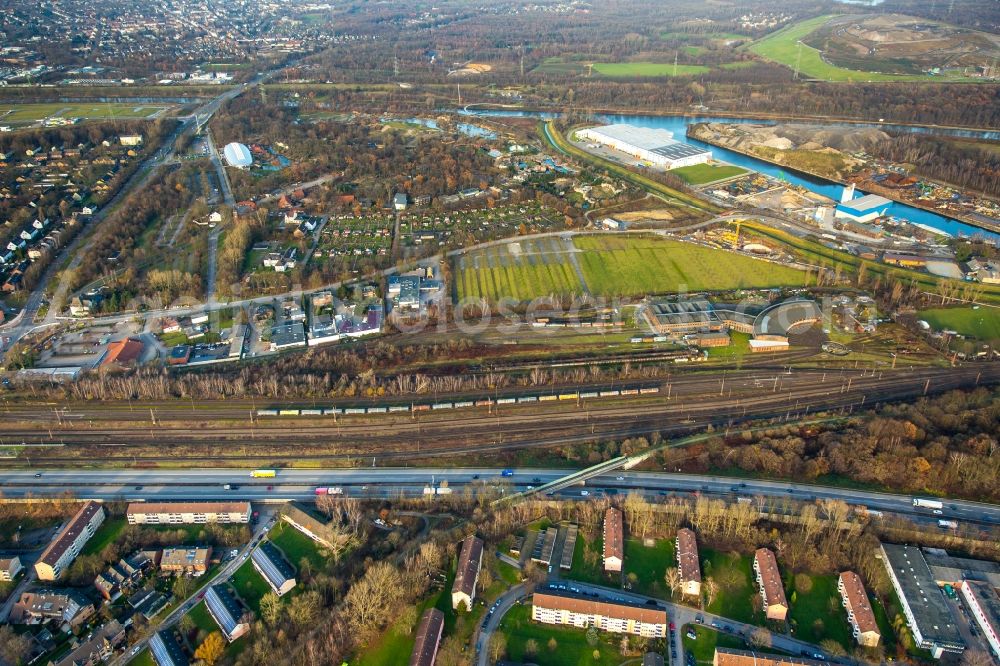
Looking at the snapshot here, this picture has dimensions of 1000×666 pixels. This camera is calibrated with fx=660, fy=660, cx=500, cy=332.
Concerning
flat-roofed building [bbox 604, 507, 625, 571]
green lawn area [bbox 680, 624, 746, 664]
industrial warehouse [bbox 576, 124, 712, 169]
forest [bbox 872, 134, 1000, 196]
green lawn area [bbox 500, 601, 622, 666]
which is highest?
industrial warehouse [bbox 576, 124, 712, 169]

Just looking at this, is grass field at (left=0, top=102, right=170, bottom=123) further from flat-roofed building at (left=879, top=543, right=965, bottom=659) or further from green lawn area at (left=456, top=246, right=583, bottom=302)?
flat-roofed building at (left=879, top=543, right=965, bottom=659)

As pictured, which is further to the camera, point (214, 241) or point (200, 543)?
point (214, 241)

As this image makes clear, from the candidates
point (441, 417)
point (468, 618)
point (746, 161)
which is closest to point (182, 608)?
point (468, 618)

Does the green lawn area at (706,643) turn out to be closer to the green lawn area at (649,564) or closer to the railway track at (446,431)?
the green lawn area at (649,564)

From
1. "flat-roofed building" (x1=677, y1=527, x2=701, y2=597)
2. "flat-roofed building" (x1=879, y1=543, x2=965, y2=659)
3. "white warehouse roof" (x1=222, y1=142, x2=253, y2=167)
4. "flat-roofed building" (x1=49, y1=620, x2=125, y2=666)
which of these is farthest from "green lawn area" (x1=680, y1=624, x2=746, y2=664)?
"white warehouse roof" (x1=222, y1=142, x2=253, y2=167)

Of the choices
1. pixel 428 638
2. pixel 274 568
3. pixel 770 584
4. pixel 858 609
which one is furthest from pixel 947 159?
pixel 274 568

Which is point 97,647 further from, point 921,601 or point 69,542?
point 921,601

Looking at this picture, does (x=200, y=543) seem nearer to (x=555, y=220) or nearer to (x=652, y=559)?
(x=652, y=559)

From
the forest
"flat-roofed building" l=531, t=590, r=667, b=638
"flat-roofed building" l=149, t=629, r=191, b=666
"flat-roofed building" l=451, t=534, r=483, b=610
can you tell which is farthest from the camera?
the forest
